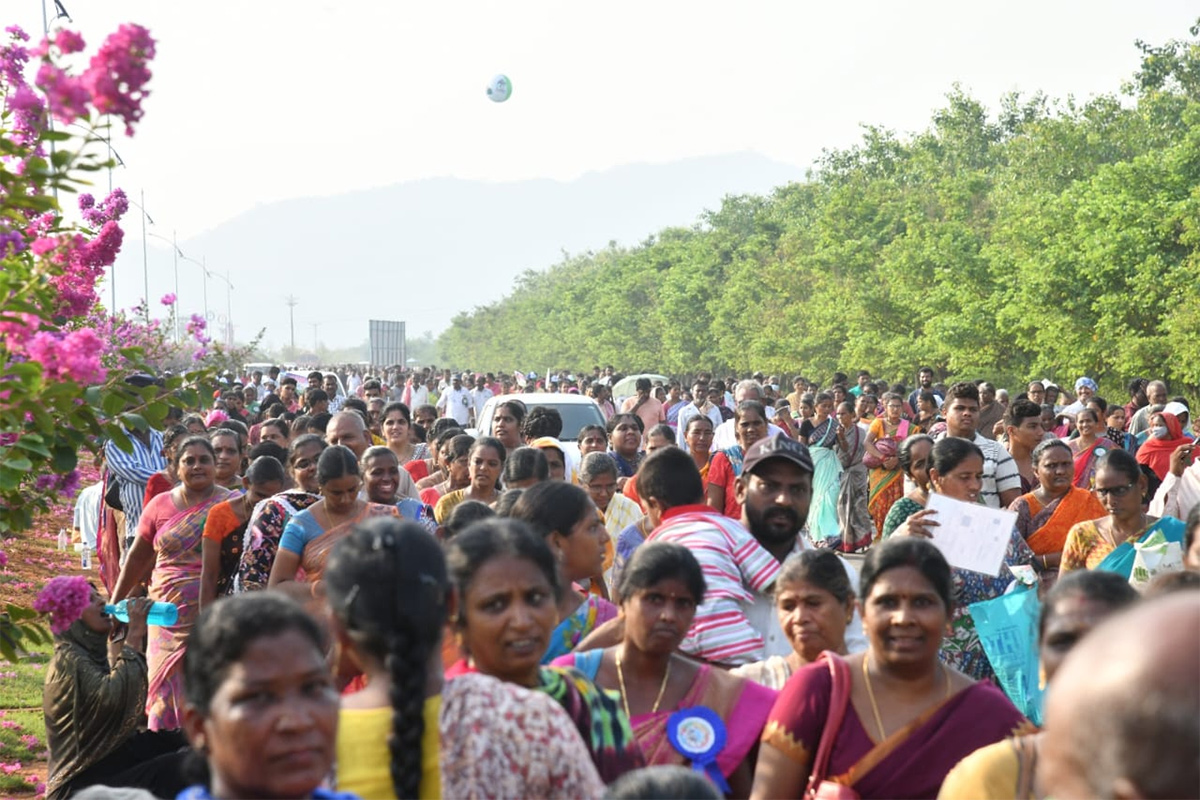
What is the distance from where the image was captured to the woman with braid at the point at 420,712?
281 cm

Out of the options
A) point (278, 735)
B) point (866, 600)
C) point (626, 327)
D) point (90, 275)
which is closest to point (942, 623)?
point (866, 600)

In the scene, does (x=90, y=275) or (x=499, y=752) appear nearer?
(x=499, y=752)

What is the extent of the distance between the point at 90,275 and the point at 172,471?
3.42 metres

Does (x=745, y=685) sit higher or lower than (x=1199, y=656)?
lower

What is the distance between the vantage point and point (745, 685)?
4258 millimetres

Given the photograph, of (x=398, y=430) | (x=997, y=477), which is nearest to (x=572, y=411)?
(x=398, y=430)

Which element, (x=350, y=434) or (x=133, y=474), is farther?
(x=133, y=474)

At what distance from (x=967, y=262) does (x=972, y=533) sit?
2683cm

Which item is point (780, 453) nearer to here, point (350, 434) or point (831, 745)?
point (831, 745)

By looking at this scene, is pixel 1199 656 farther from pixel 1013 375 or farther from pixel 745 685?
pixel 1013 375

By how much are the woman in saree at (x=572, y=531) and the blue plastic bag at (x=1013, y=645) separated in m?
1.63

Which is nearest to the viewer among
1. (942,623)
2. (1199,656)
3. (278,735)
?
(1199,656)

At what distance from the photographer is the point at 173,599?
758cm

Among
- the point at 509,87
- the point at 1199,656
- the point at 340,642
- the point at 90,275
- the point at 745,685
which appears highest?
the point at 509,87
